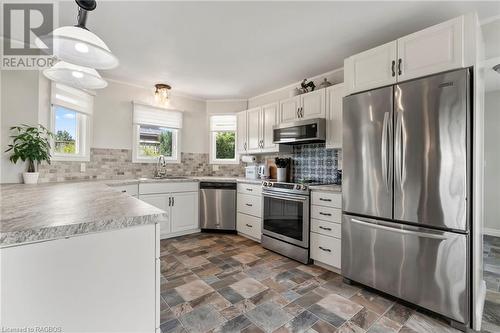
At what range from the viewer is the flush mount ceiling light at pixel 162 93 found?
12.6ft

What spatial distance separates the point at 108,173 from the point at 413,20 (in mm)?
4155

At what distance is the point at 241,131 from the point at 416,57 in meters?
2.82

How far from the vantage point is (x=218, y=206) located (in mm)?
3982

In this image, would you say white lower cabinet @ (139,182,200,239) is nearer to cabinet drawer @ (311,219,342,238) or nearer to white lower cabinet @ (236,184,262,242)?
white lower cabinet @ (236,184,262,242)

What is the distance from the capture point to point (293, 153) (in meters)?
3.75

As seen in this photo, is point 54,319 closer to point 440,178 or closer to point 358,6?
point 440,178

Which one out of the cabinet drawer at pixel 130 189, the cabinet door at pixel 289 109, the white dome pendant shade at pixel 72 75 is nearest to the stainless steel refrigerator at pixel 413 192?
the cabinet door at pixel 289 109

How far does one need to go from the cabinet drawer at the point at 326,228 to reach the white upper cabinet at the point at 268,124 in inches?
55.7

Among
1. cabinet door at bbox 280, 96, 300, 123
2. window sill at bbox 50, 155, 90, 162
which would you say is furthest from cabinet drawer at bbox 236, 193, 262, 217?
window sill at bbox 50, 155, 90, 162

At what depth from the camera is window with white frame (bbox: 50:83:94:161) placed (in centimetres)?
295

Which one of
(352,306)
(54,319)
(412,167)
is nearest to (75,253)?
(54,319)

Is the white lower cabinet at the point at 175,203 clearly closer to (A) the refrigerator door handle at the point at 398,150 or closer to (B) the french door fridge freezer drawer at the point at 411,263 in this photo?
(B) the french door fridge freezer drawer at the point at 411,263

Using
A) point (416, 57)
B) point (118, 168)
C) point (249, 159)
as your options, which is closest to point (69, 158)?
point (118, 168)

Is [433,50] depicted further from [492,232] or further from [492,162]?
[492,232]
